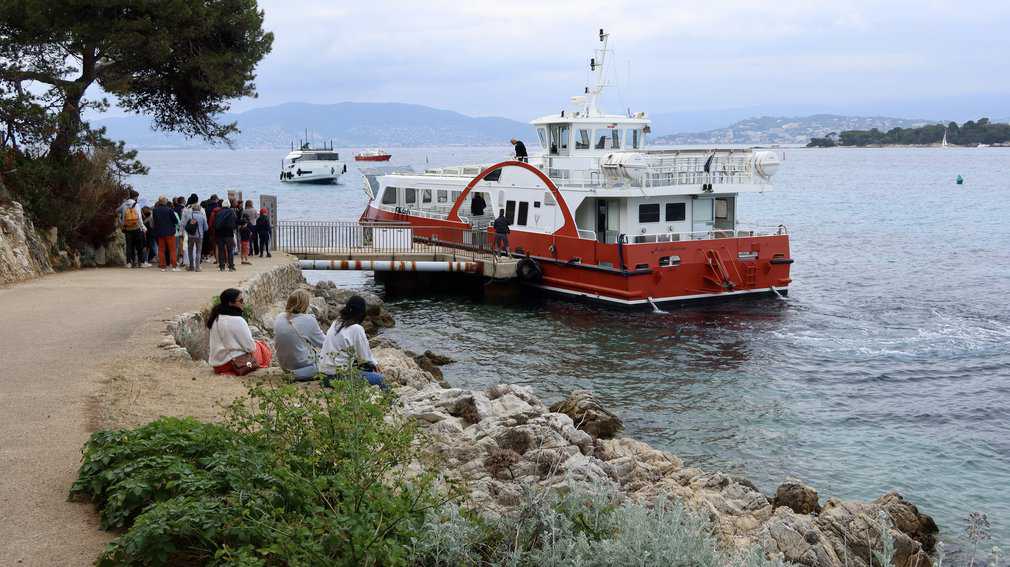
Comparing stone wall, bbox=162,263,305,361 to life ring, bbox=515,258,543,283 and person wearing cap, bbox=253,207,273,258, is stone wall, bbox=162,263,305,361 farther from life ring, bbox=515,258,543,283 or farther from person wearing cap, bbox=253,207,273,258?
life ring, bbox=515,258,543,283

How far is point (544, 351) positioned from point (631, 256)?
4798 millimetres

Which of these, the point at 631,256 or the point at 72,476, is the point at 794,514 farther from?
the point at 631,256

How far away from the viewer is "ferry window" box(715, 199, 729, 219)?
90.2 feet

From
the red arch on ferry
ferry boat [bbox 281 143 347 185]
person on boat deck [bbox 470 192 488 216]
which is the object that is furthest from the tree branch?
ferry boat [bbox 281 143 347 185]

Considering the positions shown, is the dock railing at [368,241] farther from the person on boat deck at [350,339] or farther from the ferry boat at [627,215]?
the person on boat deck at [350,339]

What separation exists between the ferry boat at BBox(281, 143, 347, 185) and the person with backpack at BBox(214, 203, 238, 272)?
88185 mm

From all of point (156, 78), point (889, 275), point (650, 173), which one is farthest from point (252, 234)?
point (889, 275)

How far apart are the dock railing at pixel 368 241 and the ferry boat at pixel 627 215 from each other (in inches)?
23.8

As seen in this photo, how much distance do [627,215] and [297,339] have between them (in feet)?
53.7

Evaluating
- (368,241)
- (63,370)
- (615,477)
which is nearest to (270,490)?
(615,477)

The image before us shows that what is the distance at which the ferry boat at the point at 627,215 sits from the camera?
82.8ft

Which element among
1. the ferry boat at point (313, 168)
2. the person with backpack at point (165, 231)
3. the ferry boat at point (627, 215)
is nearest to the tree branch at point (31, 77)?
the person with backpack at point (165, 231)

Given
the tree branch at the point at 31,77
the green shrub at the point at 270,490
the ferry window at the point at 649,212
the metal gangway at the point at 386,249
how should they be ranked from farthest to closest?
1. the metal gangway at the point at 386,249
2. the ferry window at the point at 649,212
3. the tree branch at the point at 31,77
4. the green shrub at the point at 270,490

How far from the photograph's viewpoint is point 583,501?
684 centimetres
